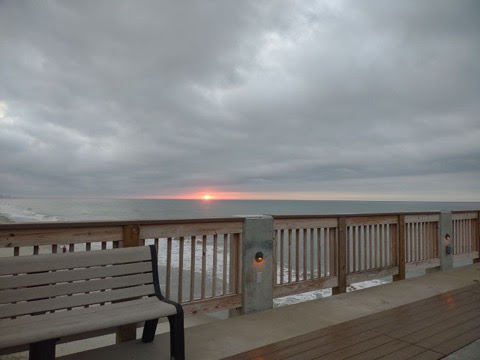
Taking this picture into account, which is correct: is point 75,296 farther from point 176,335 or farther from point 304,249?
point 304,249

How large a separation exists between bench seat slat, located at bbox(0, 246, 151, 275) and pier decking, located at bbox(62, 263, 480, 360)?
0.71m

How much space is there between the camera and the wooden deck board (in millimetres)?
2248

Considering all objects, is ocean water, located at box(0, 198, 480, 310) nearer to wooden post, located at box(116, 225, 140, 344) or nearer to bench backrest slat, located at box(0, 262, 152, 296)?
Answer: wooden post, located at box(116, 225, 140, 344)

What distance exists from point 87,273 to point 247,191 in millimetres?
61573

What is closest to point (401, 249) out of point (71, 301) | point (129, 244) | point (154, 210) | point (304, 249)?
point (304, 249)

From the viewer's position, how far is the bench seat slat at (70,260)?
1854 millimetres

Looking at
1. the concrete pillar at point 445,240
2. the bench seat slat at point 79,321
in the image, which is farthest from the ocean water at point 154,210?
the bench seat slat at point 79,321

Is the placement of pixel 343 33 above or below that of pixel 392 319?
Result: above

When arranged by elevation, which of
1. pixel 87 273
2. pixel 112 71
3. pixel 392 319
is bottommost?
pixel 392 319

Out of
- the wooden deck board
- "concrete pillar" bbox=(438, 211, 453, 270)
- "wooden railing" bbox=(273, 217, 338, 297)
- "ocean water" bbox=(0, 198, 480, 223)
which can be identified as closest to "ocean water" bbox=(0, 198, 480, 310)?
"ocean water" bbox=(0, 198, 480, 223)

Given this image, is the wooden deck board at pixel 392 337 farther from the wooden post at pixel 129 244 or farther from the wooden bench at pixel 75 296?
the wooden post at pixel 129 244

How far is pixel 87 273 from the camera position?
2.10 meters

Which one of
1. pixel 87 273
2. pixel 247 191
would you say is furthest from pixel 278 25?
pixel 247 191

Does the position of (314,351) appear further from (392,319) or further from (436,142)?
(436,142)
